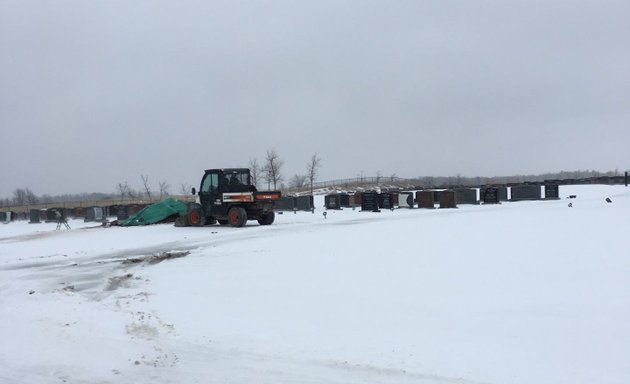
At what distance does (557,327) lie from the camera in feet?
Answer: 19.9

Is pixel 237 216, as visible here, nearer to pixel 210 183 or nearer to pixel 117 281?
pixel 210 183

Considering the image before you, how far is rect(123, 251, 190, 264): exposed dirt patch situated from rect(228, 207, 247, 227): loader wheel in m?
8.53

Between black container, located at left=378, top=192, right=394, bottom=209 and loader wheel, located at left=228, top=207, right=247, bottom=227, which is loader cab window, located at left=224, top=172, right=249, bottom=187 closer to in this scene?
loader wheel, located at left=228, top=207, right=247, bottom=227

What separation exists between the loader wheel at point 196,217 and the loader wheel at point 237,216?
169 centimetres

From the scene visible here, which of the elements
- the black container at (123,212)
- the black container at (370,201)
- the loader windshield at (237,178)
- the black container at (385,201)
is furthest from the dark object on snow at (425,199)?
the black container at (123,212)

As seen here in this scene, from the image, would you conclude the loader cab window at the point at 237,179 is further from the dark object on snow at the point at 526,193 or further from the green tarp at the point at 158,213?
the dark object on snow at the point at 526,193

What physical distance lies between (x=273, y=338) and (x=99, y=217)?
36.9m

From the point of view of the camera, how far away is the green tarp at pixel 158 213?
2877 cm

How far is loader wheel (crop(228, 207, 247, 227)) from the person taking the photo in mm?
23281

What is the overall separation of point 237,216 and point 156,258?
9.74 metres

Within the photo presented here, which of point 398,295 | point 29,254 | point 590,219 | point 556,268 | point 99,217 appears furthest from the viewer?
point 99,217

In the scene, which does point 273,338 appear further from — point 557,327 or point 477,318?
point 557,327

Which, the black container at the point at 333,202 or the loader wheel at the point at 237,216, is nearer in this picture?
the loader wheel at the point at 237,216

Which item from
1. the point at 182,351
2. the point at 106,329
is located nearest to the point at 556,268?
the point at 182,351
